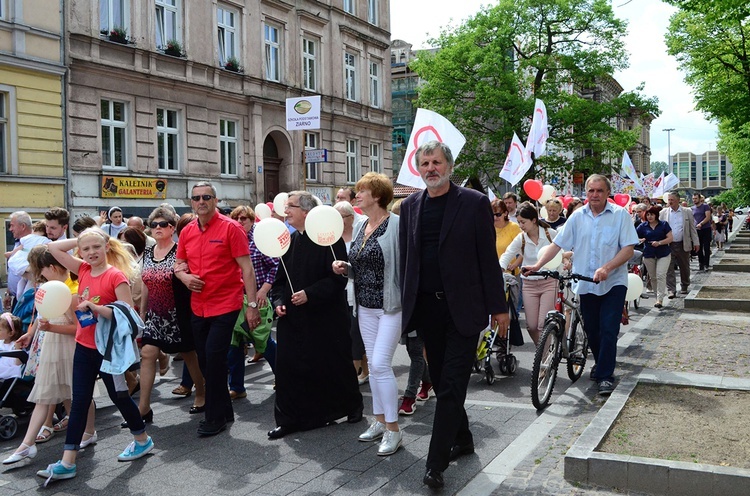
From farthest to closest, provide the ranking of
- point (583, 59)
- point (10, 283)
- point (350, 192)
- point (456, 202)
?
1. point (583, 59)
2. point (350, 192)
3. point (10, 283)
4. point (456, 202)

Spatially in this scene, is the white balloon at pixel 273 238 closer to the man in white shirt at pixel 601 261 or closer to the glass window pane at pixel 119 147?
the man in white shirt at pixel 601 261

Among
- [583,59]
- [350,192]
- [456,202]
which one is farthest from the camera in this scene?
[583,59]

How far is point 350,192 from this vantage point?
33.4ft

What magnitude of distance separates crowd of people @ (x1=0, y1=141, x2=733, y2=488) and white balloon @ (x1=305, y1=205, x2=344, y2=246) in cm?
21

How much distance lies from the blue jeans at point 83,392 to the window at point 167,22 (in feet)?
61.6

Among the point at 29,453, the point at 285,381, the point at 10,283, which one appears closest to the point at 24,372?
the point at 29,453

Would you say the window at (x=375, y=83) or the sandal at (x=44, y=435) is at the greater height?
the window at (x=375, y=83)

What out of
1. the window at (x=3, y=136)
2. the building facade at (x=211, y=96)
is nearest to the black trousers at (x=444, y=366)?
the building facade at (x=211, y=96)

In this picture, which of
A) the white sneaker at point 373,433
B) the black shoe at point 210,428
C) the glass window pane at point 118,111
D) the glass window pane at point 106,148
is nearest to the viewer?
the white sneaker at point 373,433

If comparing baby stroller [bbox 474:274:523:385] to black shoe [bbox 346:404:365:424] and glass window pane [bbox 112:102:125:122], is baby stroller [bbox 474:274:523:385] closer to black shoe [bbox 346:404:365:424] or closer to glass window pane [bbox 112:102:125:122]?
black shoe [bbox 346:404:365:424]

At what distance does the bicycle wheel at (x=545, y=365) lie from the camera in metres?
6.38

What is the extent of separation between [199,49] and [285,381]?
19.6m

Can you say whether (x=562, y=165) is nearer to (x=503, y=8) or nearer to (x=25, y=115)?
(x=503, y=8)

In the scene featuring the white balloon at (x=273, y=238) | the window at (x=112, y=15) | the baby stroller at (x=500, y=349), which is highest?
the window at (x=112, y=15)
